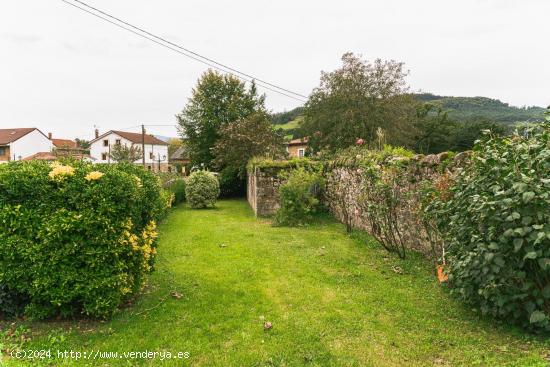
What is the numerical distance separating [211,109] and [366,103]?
1169 centimetres

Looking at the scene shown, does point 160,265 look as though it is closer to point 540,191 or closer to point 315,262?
point 315,262

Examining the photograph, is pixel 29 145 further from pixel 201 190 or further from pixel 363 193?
pixel 363 193

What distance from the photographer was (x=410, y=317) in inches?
145

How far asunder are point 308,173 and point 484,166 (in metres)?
7.92

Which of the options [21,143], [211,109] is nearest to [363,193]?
[211,109]

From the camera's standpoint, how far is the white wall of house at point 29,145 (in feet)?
145

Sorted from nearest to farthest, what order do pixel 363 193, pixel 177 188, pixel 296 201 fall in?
pixel 363 193 → pixel 296 201 → pixel 177 188

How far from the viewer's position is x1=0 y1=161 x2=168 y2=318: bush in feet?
11.2

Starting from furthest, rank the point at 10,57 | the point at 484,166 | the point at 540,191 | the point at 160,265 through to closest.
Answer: the point at 10,57, the point at 160,265, the point at 484,166, the point at 540,191

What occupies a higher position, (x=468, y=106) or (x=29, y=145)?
(x=468, y=106)

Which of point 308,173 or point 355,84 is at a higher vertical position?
point 355,84

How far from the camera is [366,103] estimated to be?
22.0 metres

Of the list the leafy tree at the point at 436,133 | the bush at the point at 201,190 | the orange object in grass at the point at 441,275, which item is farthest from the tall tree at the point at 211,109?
the orange object in grass at the point at 441,275

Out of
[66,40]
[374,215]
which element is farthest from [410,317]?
[66,40]
